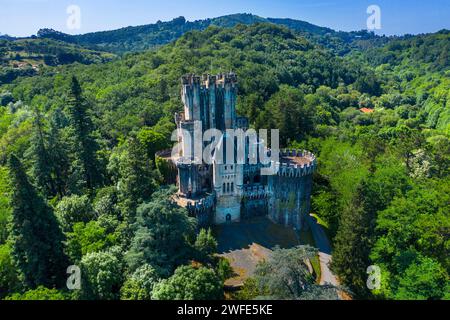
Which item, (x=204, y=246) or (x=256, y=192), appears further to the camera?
(x=256, y=192)

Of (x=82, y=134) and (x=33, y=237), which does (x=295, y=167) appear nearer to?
(x=82, y=134)

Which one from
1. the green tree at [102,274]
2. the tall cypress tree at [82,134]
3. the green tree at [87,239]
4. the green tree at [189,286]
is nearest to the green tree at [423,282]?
the green tree at [189,286]

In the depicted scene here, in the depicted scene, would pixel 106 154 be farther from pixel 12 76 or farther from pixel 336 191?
pixel 12 76

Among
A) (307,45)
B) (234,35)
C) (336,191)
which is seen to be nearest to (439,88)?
(307,45)

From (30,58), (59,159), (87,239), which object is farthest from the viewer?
(30,58)

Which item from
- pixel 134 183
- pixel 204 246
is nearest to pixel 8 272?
pixel 134 183

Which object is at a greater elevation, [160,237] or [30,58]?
[30,58]
